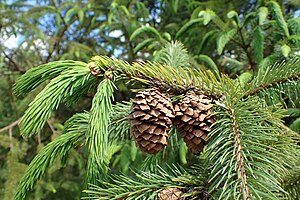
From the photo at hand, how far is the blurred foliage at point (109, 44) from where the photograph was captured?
1.60m

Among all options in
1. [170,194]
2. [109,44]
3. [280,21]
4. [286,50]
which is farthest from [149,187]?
[109,44]

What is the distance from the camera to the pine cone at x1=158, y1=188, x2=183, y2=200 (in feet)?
1.70

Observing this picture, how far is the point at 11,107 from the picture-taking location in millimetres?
2277

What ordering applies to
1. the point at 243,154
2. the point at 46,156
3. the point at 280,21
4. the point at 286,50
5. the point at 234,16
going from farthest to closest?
the point at 234,16, the point at 280,21, the point at 286,50, the point at 46,156, the point at 243,154

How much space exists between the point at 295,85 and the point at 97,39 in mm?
2169

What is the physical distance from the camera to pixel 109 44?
8.19 feet

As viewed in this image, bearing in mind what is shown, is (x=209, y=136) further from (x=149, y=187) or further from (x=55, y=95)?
(x=55, y=95)

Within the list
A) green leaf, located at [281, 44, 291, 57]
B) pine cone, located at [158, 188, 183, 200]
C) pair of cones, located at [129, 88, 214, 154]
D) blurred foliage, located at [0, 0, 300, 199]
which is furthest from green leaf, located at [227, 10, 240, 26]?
pine cone, located at [158, 188, 183, 200]

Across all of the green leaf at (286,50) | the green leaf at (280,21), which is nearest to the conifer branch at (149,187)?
the green leaf at (286,50)

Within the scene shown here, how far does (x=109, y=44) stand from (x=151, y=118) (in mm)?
2007

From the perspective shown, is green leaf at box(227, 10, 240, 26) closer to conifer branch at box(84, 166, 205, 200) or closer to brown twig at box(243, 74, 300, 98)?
brown twig at box(243, 74, 300, 98)

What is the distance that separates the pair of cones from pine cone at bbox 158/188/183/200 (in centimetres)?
7

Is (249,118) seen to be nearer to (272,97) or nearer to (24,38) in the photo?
(272,97)

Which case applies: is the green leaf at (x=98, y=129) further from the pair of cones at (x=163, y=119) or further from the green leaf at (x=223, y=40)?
the green leaf at (x=223, y=40)
